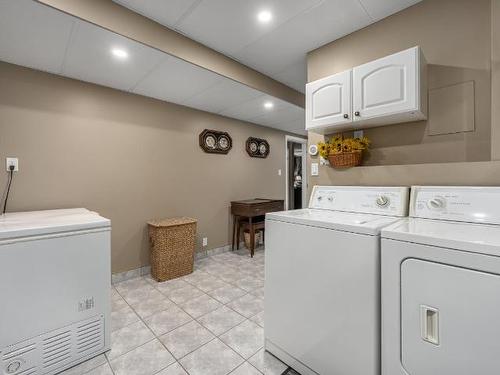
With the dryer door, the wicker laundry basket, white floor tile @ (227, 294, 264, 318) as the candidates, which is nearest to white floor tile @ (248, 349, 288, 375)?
white floor tile @ (227, 294, 264, 318)

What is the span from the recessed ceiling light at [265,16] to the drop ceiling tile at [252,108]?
1.04m

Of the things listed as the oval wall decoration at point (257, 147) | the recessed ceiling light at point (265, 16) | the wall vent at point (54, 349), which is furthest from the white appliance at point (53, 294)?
the oval wall decoration at point (257, 147)

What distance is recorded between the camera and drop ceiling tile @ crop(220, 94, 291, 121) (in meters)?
3.08

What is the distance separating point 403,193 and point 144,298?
239 centimetres

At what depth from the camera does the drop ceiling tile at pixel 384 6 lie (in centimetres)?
170

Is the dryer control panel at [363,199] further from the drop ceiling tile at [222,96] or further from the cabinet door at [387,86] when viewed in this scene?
the drop ceiling tile at [222,96]

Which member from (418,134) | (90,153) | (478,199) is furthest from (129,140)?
(478,199)

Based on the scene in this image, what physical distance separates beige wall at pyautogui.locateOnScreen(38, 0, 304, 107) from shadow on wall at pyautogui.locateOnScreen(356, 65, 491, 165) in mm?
1634

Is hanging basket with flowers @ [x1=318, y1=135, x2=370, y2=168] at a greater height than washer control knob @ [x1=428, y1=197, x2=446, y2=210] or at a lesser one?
greater

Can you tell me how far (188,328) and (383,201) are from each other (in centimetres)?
170

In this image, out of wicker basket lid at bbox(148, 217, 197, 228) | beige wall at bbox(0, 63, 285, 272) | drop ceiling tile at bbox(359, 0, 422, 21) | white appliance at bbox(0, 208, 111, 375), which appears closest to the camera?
white appliance at bbox(0, 208, 111, 375)

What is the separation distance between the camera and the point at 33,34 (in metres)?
1.71

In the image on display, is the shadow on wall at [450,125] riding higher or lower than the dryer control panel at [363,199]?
higher

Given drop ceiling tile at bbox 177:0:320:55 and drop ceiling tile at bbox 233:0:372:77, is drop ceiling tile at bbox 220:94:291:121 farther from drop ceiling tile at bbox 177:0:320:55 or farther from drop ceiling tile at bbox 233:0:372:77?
drop ceiling tile at bbox 177:0:320:55
